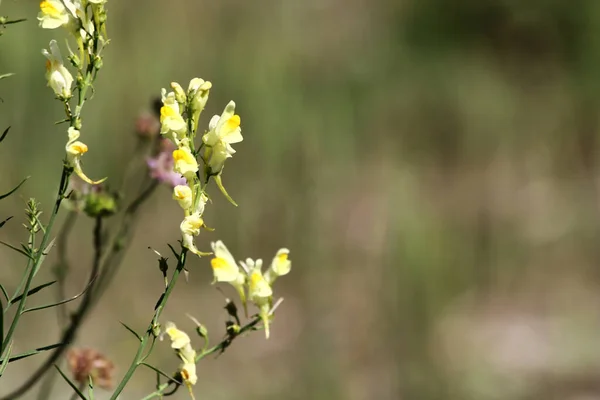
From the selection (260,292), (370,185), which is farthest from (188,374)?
(370,185)

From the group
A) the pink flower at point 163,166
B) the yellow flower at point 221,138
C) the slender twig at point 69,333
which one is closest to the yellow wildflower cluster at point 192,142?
the yellow flower at point 221,138

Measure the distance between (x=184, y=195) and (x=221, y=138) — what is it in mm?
84

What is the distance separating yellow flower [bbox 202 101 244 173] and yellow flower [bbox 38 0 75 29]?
0.71 feet

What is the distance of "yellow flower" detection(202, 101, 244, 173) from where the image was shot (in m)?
1.00

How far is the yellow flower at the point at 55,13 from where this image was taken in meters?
1.00

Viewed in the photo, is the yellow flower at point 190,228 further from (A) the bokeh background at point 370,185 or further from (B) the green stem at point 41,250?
(A) the bokeh background at point 370,185

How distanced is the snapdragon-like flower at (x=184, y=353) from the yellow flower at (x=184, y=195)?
15 cm

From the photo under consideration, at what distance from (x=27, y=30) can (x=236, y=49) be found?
104 centimetres

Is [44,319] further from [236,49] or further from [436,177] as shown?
[436,177]

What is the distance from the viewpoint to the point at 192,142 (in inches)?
39.4

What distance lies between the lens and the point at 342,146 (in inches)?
160

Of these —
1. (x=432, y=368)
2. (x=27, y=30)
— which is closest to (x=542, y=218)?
(x=432, y=368)

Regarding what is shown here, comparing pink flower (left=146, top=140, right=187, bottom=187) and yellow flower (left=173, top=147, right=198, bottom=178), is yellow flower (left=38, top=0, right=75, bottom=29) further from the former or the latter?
pink flower (left=146, top=140, right=187, bottom=187)

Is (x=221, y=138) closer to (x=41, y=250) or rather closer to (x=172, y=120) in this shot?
(x=172, y=120)
